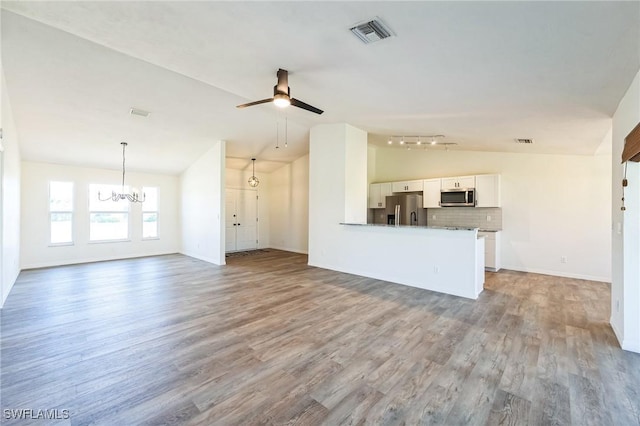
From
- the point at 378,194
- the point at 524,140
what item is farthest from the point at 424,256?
the point at 378,194

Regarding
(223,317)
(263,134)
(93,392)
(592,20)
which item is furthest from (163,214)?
(592,20)

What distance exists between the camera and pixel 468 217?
262 inches

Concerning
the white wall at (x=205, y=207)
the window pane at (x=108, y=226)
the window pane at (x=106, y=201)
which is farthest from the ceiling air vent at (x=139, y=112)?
the window pane at (x=108, y=226)

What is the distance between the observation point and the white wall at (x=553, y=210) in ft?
17.2

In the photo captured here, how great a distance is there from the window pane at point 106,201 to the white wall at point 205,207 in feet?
4.99

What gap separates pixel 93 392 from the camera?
6.53ft

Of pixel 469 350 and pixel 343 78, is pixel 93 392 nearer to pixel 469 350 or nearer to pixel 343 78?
pixel 469 350

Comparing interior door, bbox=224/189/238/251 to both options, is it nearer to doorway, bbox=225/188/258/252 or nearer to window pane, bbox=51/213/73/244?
doorway, bbox=225/188/258/252

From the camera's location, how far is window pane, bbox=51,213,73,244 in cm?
658

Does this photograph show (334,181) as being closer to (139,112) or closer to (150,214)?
(139,112)

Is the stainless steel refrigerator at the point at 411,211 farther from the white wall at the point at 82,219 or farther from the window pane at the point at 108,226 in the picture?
the window pane at the point at 108,226

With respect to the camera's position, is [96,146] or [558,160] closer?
A: [558,160]

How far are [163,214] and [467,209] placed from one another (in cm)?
861

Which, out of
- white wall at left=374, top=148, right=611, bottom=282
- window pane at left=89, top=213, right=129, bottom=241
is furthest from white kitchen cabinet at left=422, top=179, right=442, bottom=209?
window pane at left=89, top=213, right=129, bottom=241
